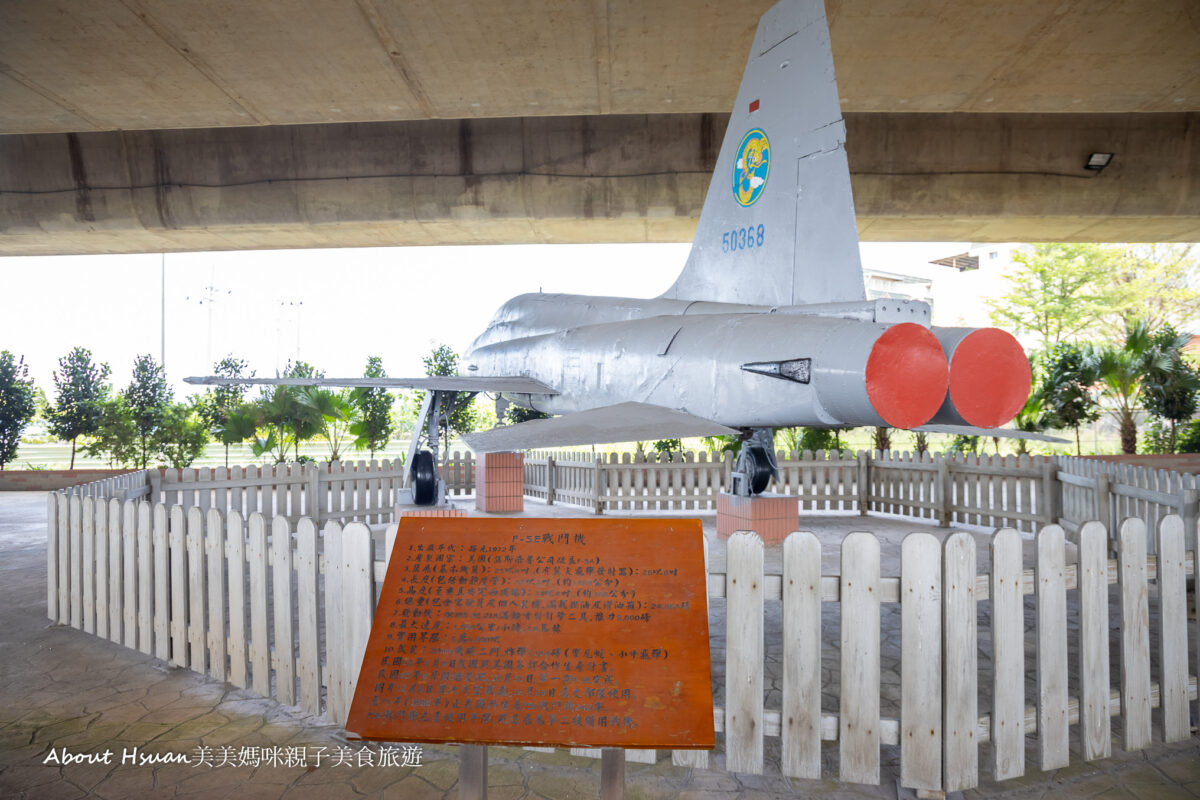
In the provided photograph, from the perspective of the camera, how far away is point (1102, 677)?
333 centimetres

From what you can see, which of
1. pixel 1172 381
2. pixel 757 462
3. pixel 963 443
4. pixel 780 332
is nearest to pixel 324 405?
pixel 757 462

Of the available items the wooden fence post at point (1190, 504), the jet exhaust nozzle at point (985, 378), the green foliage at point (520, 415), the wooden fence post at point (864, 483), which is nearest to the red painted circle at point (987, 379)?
the jet exhaust nozzle at point (985, 378)

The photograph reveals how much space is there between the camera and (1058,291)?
26.8 m

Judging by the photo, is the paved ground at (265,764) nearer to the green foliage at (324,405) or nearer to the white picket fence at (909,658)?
the white picket fence at (909,658)

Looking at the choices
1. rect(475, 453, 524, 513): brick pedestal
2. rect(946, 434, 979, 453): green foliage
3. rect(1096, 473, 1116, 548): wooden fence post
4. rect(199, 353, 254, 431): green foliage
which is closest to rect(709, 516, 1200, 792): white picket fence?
rect(1096, 473, 1116, 548): wooden fence post

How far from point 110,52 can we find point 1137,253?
31.8m

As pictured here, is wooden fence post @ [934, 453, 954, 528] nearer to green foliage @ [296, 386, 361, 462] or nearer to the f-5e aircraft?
the f-5e aircraft

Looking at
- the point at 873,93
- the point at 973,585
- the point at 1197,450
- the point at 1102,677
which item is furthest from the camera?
the point at 1197,450

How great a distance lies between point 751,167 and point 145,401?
1460 cm

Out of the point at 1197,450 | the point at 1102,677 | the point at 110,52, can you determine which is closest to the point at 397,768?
the point at 1102,677

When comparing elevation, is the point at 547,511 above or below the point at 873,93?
below

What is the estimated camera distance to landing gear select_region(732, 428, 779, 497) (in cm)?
757

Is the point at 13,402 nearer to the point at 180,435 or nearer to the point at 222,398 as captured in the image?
the point at 180,435

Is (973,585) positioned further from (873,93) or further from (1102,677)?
(873,93)
